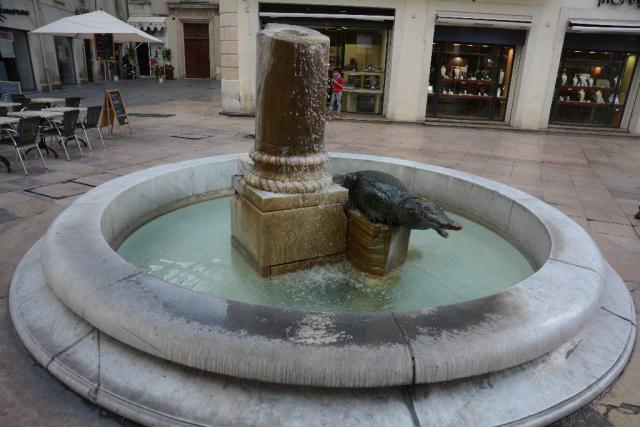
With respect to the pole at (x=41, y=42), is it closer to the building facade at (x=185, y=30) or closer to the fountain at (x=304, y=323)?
the building facade at (x=185, y=30)

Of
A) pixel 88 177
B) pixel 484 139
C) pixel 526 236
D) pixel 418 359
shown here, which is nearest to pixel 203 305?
pixel 418 359

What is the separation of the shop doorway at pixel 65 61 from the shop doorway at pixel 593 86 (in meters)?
21.5

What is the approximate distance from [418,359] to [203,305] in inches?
41.9

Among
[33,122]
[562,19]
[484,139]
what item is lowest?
[484,139]

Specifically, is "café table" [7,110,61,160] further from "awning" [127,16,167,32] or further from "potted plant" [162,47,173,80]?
"awning" [127,16,167,32]

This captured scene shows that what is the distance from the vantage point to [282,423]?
6.18ft

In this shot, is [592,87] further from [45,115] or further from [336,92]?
[45,115]

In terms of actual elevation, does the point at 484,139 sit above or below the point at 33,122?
below

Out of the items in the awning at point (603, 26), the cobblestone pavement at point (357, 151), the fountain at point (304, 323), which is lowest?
the cobblestone pavement at point (357, 151)

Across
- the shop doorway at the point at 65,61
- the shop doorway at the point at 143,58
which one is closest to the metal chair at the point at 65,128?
the shop doorway at the point at 65,61

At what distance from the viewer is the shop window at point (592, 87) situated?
46.6 ft

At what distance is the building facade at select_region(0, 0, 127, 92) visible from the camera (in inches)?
686

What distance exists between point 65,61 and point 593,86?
75.7 feet

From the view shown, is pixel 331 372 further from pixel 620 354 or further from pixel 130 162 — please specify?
pixel 130 162
